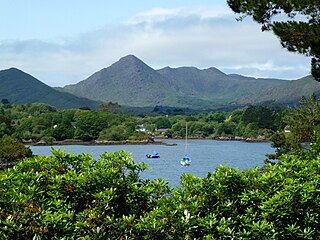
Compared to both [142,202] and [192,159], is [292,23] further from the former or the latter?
[192,159]

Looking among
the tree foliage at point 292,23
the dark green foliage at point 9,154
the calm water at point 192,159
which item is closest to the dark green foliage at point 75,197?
the tree foliage at point 292,23

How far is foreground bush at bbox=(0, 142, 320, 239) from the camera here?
4.77 metres

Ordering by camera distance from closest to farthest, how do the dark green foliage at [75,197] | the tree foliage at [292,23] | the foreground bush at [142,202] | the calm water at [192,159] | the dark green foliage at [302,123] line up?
1. the dark green foliage at [75,197]
2. the foreground bush at [142,202]
3. the tree foliage at [292,23]
4. the dark green foliage at [302,123]
5. the calm water at [192,159]

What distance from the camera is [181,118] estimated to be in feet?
575

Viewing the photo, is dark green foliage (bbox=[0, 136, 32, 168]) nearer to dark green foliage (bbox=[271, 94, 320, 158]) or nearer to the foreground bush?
dark green foliage (bbox=[271, 94, 320, 158])

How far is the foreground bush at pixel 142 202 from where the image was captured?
15.7 ft

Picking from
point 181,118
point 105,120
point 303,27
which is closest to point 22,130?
point 105,120

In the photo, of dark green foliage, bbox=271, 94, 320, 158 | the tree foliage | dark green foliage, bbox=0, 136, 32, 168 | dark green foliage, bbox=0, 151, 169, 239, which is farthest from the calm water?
dark green foliage, bbox=0, 151, 169, 239

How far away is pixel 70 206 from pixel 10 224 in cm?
75

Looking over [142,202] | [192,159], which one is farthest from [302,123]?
[192,159]

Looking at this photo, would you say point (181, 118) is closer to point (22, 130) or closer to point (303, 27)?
point (22, 130)

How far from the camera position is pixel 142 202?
17.6 ft

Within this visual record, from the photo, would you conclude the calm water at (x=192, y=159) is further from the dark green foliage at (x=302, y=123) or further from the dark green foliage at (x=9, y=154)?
the dark green foliage at (x=302, y=123)

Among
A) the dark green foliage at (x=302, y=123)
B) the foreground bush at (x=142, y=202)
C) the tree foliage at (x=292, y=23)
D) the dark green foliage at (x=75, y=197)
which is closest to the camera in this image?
the dark green foliage at (x=75, y=197)
